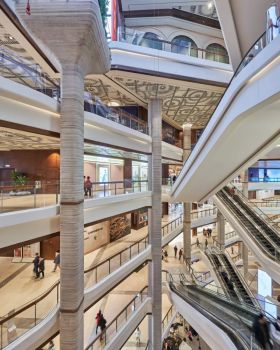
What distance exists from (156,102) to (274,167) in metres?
18.6

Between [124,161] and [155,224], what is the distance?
258 inches

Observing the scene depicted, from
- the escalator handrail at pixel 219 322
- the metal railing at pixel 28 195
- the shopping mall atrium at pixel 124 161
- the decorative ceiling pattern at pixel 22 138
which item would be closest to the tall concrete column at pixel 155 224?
the shopping mall atrium at pixel 124 161

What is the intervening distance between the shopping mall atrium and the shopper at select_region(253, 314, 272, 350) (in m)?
0.02

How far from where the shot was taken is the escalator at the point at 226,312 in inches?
247

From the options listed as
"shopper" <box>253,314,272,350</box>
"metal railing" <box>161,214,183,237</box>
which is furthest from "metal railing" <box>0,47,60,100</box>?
"metal railing" <box>161,214,183,237</box>

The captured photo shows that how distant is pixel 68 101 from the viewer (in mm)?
6305

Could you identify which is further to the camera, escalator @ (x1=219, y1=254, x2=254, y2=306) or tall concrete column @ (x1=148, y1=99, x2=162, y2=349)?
tall concrete column @ (x1=148, y1=99, x2=162, y2=349)

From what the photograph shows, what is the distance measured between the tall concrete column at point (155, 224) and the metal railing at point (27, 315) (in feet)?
21.0

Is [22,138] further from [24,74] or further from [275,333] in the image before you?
[275,333]

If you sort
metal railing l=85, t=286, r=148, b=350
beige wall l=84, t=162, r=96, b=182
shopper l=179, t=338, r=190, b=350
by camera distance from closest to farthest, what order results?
metal railing l=85, t=286, r=148, b=350 < shopper l=179, t=338, r=190, b=350 < beige wall l=84, t=162, r=96, b=182

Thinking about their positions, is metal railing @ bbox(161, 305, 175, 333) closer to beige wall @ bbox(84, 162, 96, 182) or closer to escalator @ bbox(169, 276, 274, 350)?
escalator @ bbox(169, 276, 274, 350)

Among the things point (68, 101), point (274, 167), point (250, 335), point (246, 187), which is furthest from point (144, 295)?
point (274, 167)

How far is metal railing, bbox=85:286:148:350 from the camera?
8836mm

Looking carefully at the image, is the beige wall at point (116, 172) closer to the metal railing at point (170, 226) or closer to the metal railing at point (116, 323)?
the metal railing at point (170, 226)
